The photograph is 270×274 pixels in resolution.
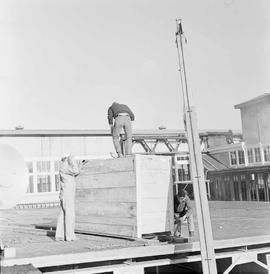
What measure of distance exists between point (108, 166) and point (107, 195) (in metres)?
0.52

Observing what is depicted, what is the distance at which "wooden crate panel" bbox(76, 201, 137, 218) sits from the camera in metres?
6.47

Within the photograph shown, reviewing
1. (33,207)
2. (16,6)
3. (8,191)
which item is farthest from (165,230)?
Answer: (33,207)

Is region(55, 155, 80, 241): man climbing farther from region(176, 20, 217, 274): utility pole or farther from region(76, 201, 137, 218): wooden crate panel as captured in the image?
region(176, 20, 217, 274): utility pole


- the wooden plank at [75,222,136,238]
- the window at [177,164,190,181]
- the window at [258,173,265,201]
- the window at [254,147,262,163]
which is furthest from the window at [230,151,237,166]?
the wooden plank at [75,222,136,238]

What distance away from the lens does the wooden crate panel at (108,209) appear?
21.2ft

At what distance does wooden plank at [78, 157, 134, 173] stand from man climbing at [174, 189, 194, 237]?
1.04 meters

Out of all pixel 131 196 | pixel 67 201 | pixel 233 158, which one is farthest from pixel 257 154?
pixel 67 201

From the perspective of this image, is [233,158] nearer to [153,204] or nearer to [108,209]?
[108,209]

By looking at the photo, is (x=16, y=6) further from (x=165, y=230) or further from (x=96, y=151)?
(x=96, y=151)

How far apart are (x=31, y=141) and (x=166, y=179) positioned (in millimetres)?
14096

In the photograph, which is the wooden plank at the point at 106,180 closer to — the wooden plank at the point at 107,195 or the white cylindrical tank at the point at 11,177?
the wooden plank at the point at 107,195

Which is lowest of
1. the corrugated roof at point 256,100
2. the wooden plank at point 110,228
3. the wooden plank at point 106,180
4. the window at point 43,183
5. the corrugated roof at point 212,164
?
the wooden plank at point 110,228

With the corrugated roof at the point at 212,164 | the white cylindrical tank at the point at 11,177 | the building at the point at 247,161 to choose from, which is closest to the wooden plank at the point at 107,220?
the white cylindrical tank at the point at 11,177

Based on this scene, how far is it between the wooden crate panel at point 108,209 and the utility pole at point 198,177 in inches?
49.9
